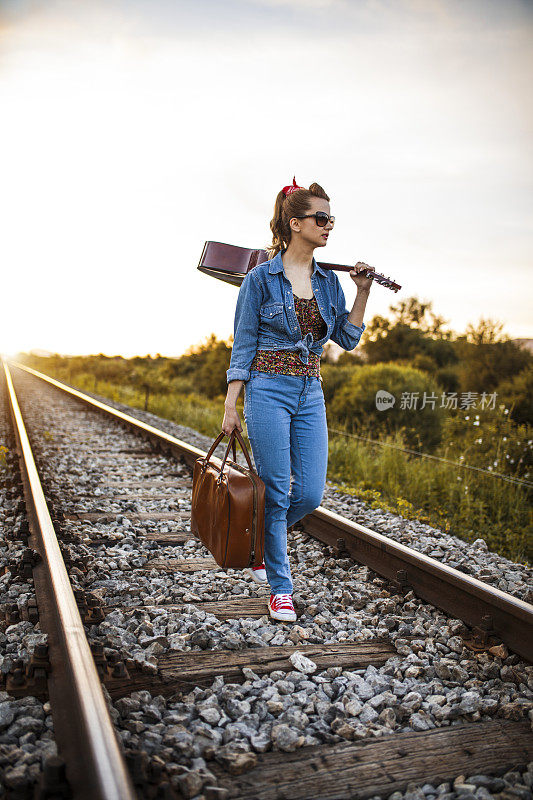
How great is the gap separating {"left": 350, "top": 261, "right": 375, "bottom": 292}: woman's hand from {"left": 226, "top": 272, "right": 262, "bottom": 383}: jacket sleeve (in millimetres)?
501

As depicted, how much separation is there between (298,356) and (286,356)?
0.20ft

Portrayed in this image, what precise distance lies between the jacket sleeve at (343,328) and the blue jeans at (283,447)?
257mm

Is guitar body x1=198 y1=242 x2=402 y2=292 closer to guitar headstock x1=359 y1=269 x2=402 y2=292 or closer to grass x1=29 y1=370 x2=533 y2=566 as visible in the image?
guitar headstock x1=359 y1=269 x2=402 y2=292

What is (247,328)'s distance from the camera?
2717 millimetres

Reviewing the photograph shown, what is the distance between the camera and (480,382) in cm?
2120

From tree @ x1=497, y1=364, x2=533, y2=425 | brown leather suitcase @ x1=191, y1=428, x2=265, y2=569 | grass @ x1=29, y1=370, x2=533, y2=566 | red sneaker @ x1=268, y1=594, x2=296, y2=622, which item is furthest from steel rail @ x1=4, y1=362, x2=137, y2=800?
tree @ x1=497, y1=364, x2=533, y2=425

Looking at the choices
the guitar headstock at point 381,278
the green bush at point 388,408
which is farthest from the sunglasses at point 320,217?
the green bush at point 388,408

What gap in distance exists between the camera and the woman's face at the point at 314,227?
8.79ft

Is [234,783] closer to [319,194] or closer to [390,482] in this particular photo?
[319,194]

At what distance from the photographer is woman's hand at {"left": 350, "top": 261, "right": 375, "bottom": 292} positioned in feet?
9.28

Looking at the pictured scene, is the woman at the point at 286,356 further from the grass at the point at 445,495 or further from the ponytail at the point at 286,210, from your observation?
the grass at the point at 445,495

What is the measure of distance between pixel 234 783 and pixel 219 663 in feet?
2.33

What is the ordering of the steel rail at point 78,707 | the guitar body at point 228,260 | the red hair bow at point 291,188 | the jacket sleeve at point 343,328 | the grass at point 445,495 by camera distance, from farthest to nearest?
the grass at point 445,495 < the guitar body at point 228,260 < the jacket sleeve at point 343,328 < the red hair bow at point 291,188 < the steel rail at point 78,707

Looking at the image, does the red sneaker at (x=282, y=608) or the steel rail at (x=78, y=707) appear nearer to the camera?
the steel rail at (x=78, y=707)
